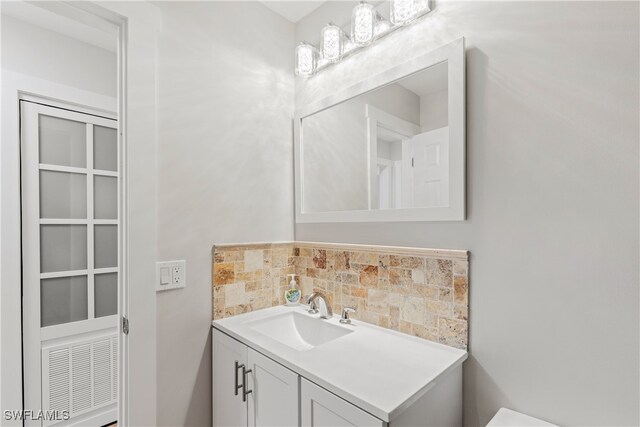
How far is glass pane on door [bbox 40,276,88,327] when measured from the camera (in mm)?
1801

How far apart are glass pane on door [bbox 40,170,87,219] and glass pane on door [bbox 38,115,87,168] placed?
79 millimetres

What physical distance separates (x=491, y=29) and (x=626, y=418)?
3.96ft

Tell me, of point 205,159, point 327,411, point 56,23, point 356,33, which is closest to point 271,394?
point 327,411

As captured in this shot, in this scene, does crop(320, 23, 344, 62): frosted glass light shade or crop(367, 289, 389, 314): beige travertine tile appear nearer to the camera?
crop(367, 289, 389, 314): beige travertine tile

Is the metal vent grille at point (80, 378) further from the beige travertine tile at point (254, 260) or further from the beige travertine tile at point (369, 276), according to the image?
the beige travertine tile at point (369, 276)

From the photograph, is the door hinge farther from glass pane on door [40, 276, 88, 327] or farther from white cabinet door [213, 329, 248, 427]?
glass pane on door [40, 276, 88, 327]

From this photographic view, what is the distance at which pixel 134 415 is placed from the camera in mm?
1229

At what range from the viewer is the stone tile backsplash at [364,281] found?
3.71 feet

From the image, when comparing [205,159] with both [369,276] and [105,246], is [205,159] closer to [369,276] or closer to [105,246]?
[369,276]

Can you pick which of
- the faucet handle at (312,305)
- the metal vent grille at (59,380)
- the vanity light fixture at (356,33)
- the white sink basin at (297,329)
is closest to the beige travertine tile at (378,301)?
the white sink basin at (297,329)

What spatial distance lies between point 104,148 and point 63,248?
685mm

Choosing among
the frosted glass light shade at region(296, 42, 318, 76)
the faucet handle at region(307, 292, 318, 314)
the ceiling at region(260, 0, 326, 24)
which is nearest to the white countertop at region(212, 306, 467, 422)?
the faucet handle at region(307, 292, 318, 314)

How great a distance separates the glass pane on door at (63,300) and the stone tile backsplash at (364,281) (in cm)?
112

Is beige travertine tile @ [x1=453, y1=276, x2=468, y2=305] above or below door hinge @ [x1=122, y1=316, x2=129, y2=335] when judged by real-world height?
above
